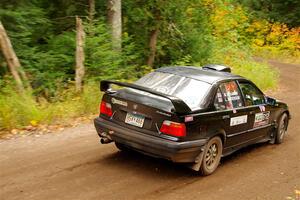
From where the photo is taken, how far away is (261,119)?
818 cm

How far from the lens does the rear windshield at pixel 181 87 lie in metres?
6.65

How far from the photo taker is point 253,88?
26.8 feet

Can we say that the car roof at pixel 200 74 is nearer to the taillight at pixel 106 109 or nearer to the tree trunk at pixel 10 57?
the taillight at pixel 106 109

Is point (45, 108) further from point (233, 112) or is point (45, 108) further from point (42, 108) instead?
point (233, 112)

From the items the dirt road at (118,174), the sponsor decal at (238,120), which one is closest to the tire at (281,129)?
the dirt road at (118,174)

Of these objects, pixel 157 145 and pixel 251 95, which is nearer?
pixel 157 145

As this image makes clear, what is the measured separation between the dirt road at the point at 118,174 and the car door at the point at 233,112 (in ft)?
1.71

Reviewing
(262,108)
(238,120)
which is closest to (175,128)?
(238,120)

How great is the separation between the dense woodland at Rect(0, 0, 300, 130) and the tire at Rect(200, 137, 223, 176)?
13.4 ft

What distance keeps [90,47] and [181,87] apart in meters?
6.17

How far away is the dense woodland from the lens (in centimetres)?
1027

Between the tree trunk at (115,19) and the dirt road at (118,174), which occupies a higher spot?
the tree trunk at (115,19)

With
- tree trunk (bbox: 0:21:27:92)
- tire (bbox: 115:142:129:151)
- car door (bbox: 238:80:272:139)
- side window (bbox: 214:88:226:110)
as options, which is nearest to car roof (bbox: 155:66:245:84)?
side window (bbox: 214:88:226:110)

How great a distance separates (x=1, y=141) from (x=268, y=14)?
34.6 meters
